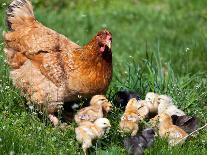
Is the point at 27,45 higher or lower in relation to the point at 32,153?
higher

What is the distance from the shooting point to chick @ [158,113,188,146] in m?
6.19

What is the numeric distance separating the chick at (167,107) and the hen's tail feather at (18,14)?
1898 millimetres

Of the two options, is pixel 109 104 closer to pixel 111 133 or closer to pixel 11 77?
pixel 111 133

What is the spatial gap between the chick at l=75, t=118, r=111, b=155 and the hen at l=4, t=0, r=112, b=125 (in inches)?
22.8

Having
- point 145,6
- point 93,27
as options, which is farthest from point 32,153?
point 145,6

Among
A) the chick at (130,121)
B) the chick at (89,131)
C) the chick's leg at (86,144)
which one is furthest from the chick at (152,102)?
the chick's leg at (86,144)

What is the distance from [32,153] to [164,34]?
701 centimetres

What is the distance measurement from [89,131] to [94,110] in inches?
18.6

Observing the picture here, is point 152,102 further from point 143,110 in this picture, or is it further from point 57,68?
point 57,68

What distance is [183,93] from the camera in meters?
7.44

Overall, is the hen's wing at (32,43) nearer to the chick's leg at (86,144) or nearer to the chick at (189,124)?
the chick's leg at (86,144)

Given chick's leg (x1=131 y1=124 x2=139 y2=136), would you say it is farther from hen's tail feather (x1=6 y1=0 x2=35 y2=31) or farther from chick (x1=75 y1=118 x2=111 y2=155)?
hen's tail feather (x1=6 y1=0 x2=35 y2=31)

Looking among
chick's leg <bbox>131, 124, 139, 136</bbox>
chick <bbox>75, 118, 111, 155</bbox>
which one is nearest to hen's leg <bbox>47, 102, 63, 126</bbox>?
chick <bbox>75, 118, 111, 155</bbox>

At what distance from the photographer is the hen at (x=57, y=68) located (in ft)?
21.9
